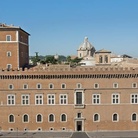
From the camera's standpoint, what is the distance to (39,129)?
39750 mm

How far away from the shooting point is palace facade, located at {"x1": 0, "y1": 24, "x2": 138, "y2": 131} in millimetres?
39219

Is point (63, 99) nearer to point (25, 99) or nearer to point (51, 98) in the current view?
point (51, 98)

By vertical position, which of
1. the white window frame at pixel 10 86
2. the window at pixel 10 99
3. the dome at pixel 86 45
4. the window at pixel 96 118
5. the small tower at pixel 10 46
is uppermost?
the dome at pixel 86 45

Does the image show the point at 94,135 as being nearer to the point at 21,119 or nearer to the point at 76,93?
the point at 76,93

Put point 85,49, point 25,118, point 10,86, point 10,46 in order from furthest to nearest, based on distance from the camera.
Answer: point 85,49 < point 10,46 < point 25,118 < point 10,86

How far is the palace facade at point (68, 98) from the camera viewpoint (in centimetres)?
3922

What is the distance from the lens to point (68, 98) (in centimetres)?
3947

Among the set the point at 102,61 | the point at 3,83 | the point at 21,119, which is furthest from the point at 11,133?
the point at 102,61

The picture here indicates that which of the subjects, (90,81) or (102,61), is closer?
(90,81)

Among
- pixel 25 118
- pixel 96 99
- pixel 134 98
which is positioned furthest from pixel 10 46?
pixel 134 98

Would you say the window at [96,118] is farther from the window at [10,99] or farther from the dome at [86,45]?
the dome at [86,45]

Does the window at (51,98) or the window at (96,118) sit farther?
the window at (96,118)

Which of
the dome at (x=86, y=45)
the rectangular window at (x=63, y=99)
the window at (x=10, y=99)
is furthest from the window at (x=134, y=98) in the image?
the dome at (x=86, y=45)

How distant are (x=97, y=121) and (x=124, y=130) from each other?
3723 millimetres
